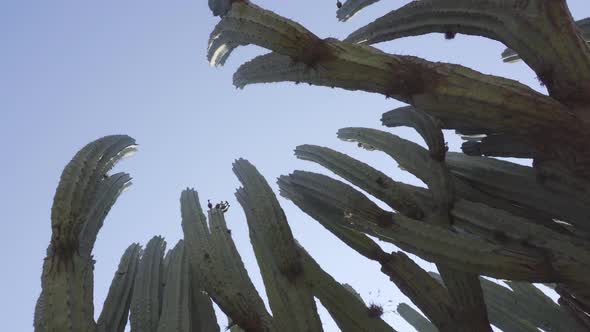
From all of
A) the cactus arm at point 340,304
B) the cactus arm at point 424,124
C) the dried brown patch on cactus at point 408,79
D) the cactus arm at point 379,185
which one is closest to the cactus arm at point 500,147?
the cactus arm at point 424,124

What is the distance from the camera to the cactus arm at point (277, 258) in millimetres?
3928

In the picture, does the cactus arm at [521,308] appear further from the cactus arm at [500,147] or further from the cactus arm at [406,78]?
the cactus arm at [406,78]

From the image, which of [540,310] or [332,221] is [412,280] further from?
[540,310]

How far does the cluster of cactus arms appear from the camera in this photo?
369 cm

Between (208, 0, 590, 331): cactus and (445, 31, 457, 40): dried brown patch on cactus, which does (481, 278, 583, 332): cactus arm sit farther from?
(445, 31, 457, 40): dried brown patch on cactus

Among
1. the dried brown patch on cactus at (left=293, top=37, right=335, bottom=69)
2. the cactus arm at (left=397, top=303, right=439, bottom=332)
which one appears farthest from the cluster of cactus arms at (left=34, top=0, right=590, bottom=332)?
the cactus arm at (left=397, top=303, right=439, bottom=332)

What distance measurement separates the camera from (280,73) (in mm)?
4312

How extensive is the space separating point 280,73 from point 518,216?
1783mm

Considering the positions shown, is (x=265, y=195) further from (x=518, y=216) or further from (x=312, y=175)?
(x=518, y=216)

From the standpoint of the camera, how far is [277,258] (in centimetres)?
413

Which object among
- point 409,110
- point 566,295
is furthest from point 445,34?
point 566,295

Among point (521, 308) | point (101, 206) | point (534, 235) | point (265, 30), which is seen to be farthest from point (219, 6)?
point (521, 308)

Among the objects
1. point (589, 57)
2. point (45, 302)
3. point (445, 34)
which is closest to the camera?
point (45, 302)

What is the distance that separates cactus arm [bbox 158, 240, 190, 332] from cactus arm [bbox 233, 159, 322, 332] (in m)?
0.50
